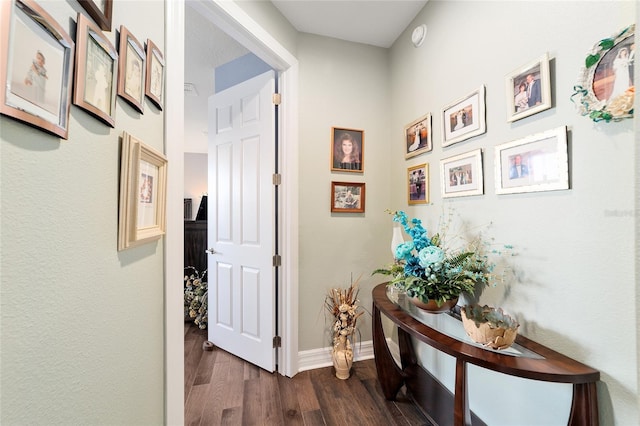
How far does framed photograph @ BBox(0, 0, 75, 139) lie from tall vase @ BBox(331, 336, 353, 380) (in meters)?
2.02

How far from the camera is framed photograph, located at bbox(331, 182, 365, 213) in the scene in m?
2.12

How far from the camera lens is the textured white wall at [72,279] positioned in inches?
17.7

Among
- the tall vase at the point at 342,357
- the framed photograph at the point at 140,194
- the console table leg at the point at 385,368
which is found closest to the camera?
the framed photograph at the point at 140,194

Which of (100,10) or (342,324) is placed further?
(342,324)

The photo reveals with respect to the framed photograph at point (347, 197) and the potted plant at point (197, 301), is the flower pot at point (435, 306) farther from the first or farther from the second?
the potted plant at point (197, 301)

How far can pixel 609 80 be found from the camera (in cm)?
84

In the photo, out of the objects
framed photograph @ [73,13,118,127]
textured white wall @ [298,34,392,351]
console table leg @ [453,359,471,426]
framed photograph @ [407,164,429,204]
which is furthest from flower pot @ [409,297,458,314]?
framed photograph @ [73,13,118,127]

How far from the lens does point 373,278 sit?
222 cm

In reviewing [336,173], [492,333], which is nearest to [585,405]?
[492,333]

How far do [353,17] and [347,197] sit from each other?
140cm

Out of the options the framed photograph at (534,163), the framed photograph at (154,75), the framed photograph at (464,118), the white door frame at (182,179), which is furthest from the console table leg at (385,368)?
the framed photograph at (154,75)

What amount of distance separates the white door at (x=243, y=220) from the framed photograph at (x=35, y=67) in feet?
4.81

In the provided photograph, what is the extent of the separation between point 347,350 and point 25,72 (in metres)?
2.17

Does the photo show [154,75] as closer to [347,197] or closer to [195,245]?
[347,197]
